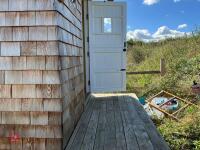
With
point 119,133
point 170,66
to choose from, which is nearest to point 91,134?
point 119,133

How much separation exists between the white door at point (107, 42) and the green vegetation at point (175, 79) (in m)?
1.41

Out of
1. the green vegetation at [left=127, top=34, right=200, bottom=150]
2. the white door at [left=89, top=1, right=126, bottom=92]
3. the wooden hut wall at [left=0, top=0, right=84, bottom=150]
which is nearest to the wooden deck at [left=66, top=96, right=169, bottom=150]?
the wooden hut wall at [left=0, top=0, right=84, bottom=150]

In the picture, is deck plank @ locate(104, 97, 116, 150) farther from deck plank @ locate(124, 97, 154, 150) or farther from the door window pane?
the door window pane

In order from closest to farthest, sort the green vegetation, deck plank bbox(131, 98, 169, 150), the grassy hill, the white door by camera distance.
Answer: deck plank bbox(131, 98, 169, 150) < the green vegetation < the white door < the grassy hill

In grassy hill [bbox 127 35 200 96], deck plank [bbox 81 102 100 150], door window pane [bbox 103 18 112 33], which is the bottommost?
deck plank [bbox 81 102 100 150]

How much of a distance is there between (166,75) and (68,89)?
6.00m

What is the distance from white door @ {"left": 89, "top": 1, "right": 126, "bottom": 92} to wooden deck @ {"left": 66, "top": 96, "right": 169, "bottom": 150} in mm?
1429

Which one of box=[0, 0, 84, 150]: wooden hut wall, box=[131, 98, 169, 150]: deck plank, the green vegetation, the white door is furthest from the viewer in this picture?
the white door

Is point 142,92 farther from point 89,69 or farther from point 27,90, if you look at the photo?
point 27,90

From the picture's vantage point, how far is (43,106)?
3094 mm

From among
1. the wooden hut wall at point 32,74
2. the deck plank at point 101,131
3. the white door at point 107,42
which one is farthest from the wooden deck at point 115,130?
the white door at point 107,42

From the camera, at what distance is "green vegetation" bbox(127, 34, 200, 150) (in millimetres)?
5465

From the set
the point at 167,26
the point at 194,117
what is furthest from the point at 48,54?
the point at 167,26

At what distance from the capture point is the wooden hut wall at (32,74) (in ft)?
10.0
